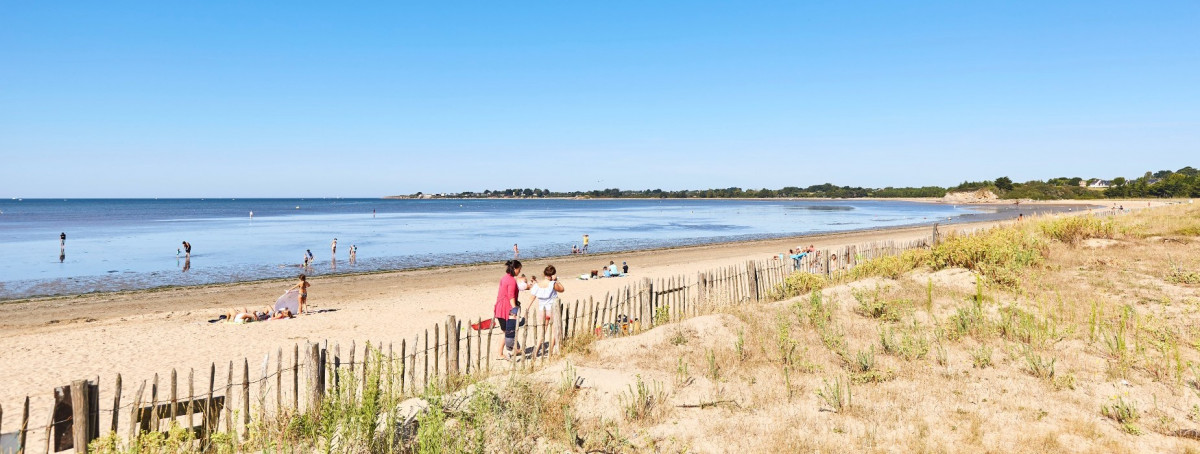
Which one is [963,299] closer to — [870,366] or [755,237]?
[870,366]

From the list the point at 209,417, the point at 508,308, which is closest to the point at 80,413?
the point at 209,417

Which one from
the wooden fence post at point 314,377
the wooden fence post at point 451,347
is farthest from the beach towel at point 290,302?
the wooden fence post at point 314,377

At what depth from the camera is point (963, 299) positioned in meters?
10.3

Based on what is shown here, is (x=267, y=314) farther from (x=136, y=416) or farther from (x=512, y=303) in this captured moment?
(x=136, y=416)

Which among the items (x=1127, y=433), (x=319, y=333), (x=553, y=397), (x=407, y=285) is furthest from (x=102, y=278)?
(x=1127, y=433)

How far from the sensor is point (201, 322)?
15414mm

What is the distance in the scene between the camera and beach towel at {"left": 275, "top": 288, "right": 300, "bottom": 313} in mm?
15852

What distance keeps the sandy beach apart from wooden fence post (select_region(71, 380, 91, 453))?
4.76 meters

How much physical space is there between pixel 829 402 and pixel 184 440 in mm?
6273

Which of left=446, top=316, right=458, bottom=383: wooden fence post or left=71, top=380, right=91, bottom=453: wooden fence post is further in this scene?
left=446, top=316, right=458, bottom=383: wooden fence post

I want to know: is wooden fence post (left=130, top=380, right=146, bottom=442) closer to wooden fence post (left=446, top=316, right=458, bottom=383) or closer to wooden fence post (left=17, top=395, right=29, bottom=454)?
wooden fence post (left=17, top=395, right=29, bottom=454)

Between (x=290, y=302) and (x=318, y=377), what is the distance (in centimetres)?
1121

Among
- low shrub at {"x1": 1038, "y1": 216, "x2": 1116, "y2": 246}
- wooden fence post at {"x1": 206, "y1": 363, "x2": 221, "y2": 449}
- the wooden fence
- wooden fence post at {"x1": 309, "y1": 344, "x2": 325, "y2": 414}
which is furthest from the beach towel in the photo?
low shrub at {"x1": 1038, "y1": 216, "x2": 1116, "y2": 246}

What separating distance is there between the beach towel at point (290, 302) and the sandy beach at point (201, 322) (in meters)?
0.51
